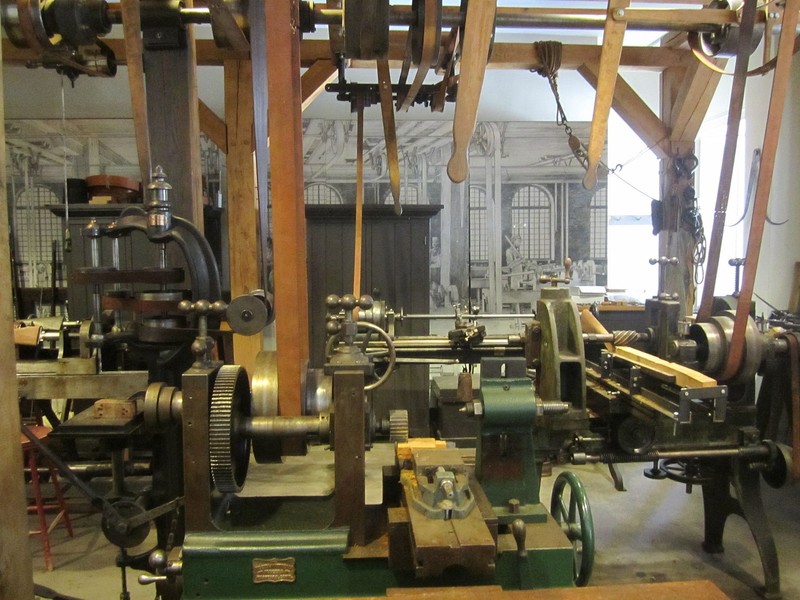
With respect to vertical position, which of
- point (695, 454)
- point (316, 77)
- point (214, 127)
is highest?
point (316, 77)

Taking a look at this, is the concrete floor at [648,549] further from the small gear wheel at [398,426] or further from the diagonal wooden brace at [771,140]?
the diagonal wooden brace at [771,140]

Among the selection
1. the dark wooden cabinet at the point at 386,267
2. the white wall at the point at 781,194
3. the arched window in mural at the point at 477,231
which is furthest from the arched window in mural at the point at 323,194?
the white wall at the point at 781,194

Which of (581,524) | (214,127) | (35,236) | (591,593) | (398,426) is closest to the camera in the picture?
(591,593)

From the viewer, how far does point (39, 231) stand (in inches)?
185

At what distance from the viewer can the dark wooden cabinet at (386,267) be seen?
185 inches

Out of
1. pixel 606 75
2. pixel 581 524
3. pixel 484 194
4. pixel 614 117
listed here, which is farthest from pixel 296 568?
pixel 614 117

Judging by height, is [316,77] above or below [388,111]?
above

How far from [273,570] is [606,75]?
6.87 ft

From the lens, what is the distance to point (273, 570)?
1323 mm

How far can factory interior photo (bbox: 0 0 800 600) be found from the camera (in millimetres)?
1362

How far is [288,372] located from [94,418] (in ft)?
2.62

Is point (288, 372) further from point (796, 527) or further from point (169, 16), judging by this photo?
point (796, 527)

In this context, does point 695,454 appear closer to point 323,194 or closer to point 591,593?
point 591,593

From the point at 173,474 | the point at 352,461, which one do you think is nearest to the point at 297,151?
the point at 352,461
